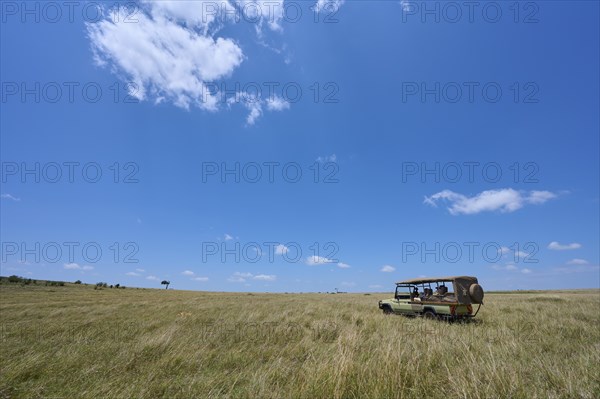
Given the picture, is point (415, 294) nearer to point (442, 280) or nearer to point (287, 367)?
point (442, 280)

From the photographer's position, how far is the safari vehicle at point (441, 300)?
13805 mm

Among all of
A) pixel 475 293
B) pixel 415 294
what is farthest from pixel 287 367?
pixel 415 294

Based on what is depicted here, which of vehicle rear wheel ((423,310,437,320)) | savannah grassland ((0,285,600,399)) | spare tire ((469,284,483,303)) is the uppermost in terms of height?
spare tire ((469,284,483,303))

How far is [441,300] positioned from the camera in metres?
15.1

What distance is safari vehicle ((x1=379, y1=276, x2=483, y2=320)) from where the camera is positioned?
1380 centimetres

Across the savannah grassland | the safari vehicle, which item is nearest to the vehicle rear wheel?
the safari vehicle

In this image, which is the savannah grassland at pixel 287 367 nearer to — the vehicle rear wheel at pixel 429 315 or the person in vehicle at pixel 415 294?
the vehicle rear wheel at pixel 429 315

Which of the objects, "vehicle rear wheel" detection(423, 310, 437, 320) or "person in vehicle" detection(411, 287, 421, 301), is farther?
"person in vehicle" detection(411, 287, 421, 301)

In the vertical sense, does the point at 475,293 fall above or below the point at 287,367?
above

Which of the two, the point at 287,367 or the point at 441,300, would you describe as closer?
the point at 287,367

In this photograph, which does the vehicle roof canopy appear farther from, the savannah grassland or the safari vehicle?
the savannah grassland

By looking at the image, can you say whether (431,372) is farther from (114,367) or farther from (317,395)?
(114,367)

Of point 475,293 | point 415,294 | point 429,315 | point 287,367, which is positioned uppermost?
point 475,293

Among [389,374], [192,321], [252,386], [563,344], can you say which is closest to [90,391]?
[252,386]
